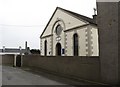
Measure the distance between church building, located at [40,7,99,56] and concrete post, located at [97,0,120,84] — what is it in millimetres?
13467

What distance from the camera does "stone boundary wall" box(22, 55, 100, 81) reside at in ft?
57.4

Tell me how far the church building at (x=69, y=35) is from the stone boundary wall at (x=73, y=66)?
5194mm

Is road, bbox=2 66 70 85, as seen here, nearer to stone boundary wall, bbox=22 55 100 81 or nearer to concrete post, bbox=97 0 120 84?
stone boundary wall, bbox=22 55 100 81

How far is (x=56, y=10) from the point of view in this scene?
3984cm

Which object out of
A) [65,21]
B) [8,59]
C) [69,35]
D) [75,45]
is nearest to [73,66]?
[75,45]

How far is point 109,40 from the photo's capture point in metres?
16.0

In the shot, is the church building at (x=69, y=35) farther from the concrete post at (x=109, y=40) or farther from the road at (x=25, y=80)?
the concrete post at (x=109, y=40)

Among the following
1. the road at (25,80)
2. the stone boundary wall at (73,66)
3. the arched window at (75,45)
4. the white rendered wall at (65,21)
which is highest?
the white rendered wall at (65,21)

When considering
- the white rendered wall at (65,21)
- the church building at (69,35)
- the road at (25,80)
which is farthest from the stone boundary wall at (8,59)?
the road at (25,80)

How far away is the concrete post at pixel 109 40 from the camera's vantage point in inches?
606

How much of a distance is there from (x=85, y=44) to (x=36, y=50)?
44028mm

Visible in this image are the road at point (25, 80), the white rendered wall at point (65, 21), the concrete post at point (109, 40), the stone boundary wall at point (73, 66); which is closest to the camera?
the concrete post at point (109, 40)

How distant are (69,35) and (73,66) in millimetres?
14162

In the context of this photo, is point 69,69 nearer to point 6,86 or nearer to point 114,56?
point 114,56
